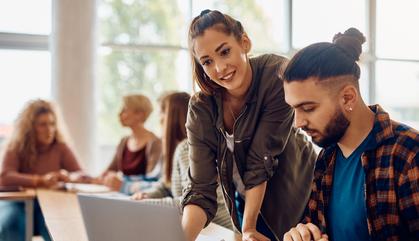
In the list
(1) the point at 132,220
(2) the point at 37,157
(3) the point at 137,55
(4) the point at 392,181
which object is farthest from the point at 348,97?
(3) the point at 137,55

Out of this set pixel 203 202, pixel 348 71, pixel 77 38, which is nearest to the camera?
pixel 348 71

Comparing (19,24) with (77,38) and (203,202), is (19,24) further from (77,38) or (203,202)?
(203,202)

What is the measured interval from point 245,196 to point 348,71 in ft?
1.70

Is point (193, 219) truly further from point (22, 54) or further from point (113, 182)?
point (22, 54)

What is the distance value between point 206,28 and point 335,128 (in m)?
0.44

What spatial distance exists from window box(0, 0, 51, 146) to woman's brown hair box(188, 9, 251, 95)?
3717 mm

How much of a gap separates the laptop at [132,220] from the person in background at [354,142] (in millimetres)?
386

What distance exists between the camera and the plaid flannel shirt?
125 cm

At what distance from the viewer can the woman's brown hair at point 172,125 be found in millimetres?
2779

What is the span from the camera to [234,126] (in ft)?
5.33

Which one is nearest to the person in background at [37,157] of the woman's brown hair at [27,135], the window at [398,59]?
the woman's brown hair at [27,135]

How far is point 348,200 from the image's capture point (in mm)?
1385

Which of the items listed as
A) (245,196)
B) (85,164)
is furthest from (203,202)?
(85,164)

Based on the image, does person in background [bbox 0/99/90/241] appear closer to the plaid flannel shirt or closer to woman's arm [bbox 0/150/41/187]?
woman's arm [bbox 0/150/41/187]
